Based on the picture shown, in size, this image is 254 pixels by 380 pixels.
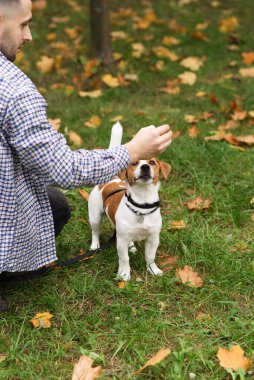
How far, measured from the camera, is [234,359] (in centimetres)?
233

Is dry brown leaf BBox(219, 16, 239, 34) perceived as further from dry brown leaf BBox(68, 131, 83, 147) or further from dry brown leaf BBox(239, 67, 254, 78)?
dry brown leaf BBox(68, 131, 83, 147)

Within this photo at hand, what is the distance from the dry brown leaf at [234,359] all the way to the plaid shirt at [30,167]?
37.0 inches

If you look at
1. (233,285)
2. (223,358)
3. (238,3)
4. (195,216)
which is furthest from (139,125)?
(238,3)

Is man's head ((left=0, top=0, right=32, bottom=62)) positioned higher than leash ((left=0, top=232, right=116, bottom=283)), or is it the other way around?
man's head ((left=0, top=0, right=32, bottom=62))

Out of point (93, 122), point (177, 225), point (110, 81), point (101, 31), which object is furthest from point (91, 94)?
point (177, 225)

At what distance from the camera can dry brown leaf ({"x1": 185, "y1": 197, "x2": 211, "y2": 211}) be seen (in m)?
A: 3.63

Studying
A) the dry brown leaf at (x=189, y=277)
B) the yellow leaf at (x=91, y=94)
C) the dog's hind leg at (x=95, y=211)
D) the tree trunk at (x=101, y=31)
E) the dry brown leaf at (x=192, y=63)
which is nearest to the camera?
the dry brown leaf at (x=189, y=277)

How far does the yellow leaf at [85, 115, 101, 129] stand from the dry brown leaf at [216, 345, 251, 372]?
9.10ft

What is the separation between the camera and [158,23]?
23.5 ft

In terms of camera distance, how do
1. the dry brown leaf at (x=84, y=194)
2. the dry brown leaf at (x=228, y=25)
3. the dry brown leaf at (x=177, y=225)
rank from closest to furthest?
the dry brown leaf at (x=177, y=225) < the dry brown leaf at (x=84, y=194) < the dry brown leaf at (x=228, y=25)

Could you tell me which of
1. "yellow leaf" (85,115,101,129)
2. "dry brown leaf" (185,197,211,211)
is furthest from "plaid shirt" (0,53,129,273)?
"yellow leaf" (85,115,101,129)

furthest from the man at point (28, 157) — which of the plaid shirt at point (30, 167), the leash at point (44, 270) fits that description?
the leash at point (44, 270)

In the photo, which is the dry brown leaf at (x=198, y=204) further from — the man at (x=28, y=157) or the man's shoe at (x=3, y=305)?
the man's shoe at (x=3, y=305)

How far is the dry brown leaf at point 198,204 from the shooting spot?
3631 mm
